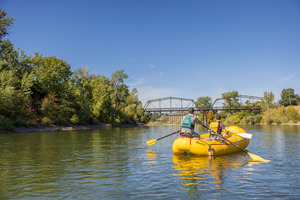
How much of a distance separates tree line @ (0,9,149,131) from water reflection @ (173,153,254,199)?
28298 mm

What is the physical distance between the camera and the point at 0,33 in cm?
3020

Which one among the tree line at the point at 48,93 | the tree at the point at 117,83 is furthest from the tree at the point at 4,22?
the tree at the point at 117,83

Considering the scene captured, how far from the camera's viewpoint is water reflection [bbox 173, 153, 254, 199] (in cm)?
635

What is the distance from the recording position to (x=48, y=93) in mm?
45000

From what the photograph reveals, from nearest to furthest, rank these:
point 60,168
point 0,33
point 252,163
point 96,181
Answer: point 96,181 < point 60,168 < point 252,163 < point 0,33

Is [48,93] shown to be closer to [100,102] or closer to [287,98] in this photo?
[100,102]

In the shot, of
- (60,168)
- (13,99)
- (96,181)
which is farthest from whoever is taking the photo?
(13,99)

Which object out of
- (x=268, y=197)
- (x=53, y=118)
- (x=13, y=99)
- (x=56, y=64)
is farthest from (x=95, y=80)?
(x=268, y=197)

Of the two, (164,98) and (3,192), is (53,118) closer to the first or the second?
(3,192)

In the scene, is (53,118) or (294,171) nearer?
(294,171)

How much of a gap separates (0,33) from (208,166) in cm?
3269

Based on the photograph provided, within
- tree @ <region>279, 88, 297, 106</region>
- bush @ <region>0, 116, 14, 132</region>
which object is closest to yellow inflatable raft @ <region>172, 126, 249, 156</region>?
bush @ <region>0, 116, 14, 132</region>

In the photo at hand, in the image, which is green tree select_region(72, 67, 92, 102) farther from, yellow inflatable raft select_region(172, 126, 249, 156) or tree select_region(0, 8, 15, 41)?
yellow inflatable raft select_region(172, 126, 249, 156)

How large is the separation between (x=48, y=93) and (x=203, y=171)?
43.0 metres
